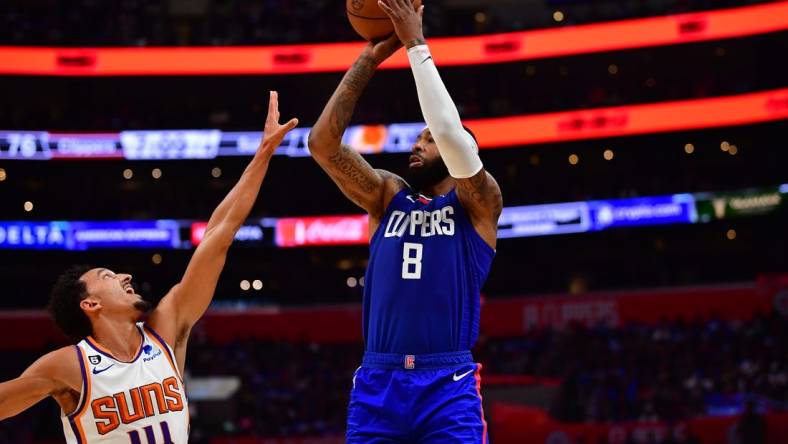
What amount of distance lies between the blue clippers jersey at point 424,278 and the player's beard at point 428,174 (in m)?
0.13

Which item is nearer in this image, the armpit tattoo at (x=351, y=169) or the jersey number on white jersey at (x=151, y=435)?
the jersey number on white jersey at (x=151, y=435)

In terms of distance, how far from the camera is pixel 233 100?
30844 millimetres

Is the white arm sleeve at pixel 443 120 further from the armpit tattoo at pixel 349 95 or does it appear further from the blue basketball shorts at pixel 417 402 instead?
the blue basketball shorts at pixel 417 402

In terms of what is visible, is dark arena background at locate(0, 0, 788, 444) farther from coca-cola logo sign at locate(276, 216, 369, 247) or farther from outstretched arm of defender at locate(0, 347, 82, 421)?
outstretched arm of defender at locate(0, 347, 82, 421)

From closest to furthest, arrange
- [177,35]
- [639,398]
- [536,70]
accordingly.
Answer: [639,398] → [177,35] → [536,70]

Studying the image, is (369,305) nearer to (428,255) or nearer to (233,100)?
(428,255)

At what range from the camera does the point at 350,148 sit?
454cm

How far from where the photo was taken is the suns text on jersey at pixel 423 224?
4355 mm

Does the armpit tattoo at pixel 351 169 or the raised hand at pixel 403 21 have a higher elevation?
the raised hand at pixel 403 21

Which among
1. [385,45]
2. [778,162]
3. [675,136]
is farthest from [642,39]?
[385,45]

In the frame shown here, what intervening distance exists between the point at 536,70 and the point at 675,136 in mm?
5465

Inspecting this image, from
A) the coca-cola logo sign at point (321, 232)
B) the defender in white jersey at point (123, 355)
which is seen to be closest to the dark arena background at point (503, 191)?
the coca-cola logo sign at point (321, 232)

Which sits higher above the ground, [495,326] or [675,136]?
[675,136]

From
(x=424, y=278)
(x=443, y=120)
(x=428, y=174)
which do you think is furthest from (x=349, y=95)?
(x=424, y=278)
